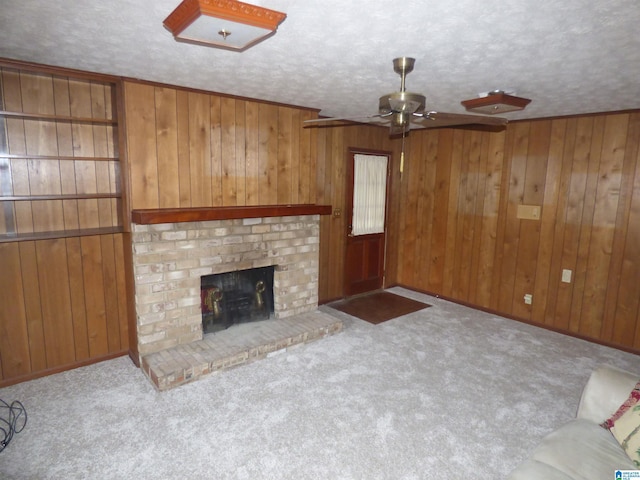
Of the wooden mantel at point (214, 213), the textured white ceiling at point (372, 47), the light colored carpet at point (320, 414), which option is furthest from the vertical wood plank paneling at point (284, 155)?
the light colored carpet at point (320, 414)

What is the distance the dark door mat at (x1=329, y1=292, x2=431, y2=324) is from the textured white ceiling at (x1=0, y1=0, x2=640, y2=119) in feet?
8.32

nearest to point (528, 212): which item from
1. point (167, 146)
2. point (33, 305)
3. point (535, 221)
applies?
point (535, 221)

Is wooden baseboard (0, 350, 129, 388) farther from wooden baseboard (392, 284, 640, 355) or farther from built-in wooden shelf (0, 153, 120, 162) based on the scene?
wooden baseboard (392, 284, 640, 355)

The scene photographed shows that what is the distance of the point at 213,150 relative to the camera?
11.3ft

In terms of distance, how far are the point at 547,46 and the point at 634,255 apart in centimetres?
277

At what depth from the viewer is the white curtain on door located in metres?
5.19

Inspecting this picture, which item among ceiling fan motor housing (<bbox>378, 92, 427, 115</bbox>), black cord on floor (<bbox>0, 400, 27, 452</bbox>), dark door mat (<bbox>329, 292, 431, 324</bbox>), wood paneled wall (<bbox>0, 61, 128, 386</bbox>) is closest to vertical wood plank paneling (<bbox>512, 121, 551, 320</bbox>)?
dark door mat (<bbox>329, 292, 431, 324</bbox>)

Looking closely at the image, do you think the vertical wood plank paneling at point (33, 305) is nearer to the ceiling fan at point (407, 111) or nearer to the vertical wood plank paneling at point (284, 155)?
the vertical wood plank paneling at point (284, 155)

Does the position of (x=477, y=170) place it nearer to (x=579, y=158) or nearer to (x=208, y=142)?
(x=579, y=158)

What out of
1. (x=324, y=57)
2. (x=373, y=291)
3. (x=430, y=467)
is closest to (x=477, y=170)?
(x=373, y=291)

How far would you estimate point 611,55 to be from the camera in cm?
214

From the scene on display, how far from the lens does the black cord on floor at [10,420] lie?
7.87 feet

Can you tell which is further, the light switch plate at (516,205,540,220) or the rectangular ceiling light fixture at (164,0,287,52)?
the light switch plate at (516,205,540,220)

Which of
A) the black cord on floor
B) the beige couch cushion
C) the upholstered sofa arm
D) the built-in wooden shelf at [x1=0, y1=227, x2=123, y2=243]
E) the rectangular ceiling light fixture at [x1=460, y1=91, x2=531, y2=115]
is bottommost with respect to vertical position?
the black cord on floor
